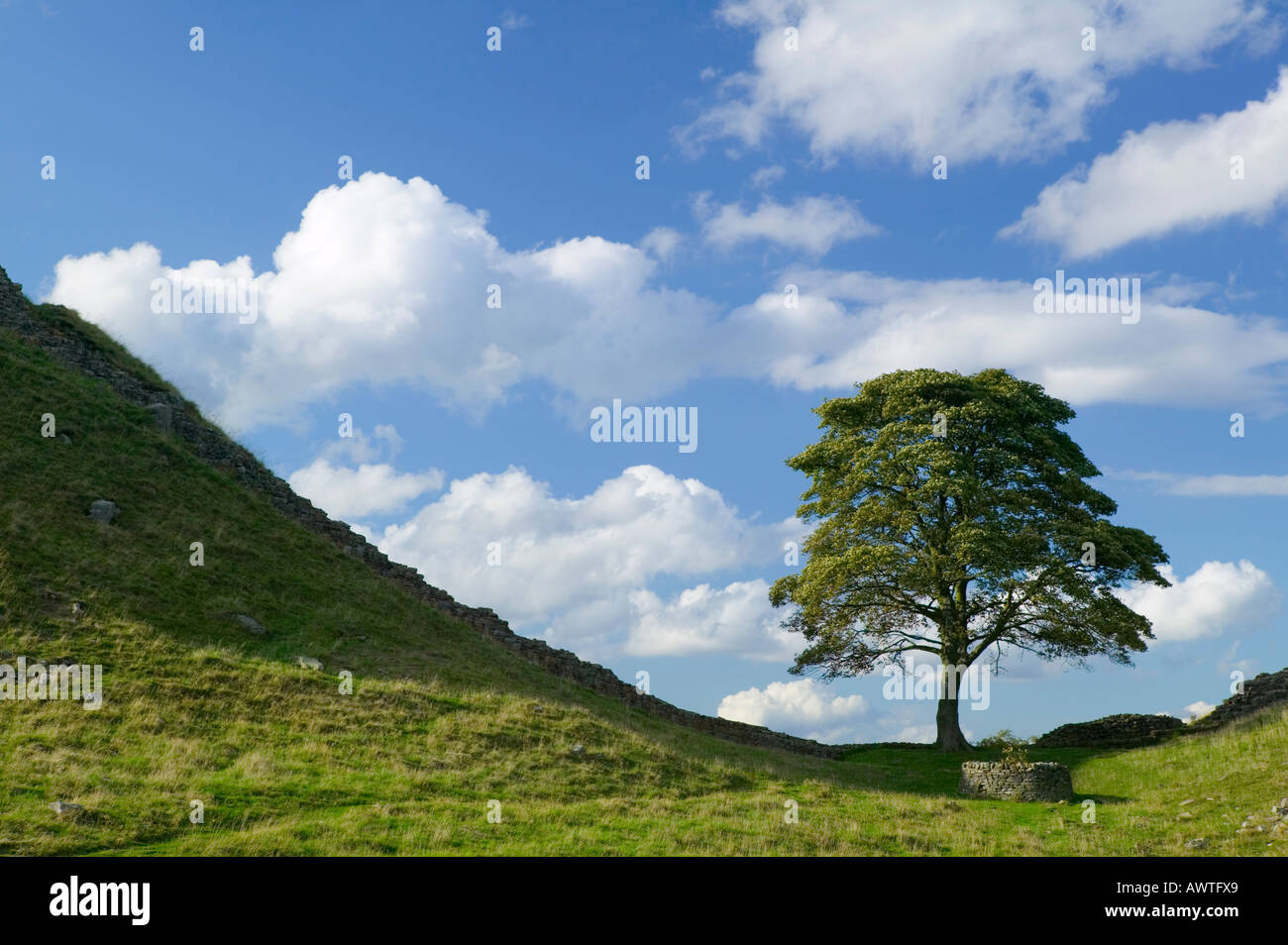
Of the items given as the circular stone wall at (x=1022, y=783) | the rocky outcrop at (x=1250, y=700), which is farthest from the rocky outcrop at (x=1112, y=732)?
the circular stone wall at (x=1022, y=783)

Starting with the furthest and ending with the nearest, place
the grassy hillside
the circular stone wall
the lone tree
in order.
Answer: the lone tree → the circular stone wall → the grassy hillside

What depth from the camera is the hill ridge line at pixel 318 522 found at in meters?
38.4

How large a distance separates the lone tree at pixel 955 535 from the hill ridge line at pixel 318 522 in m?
4.92

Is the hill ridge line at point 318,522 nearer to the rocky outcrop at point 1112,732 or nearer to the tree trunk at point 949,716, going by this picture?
the tree trunk at point 949,716

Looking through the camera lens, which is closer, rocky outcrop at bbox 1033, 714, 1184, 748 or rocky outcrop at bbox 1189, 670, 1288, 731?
rocky outcrop at bbox 1189, 670, 1288, 731

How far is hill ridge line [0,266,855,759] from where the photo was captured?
126ft

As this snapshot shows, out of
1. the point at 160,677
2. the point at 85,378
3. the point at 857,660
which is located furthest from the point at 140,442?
the point at 857,660

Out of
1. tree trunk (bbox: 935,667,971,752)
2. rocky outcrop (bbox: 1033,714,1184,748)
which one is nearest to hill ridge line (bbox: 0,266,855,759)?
tree trunk (bbox: 935,667,971,752)

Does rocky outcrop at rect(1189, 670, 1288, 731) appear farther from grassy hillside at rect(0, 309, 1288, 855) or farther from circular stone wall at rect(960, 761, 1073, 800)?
circular stone wall at rect(960, 761, 1073, 800)

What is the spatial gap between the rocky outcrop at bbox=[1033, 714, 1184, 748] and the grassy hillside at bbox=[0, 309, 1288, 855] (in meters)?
4.92

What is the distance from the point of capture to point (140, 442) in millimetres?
36688

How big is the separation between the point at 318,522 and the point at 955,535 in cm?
2490
